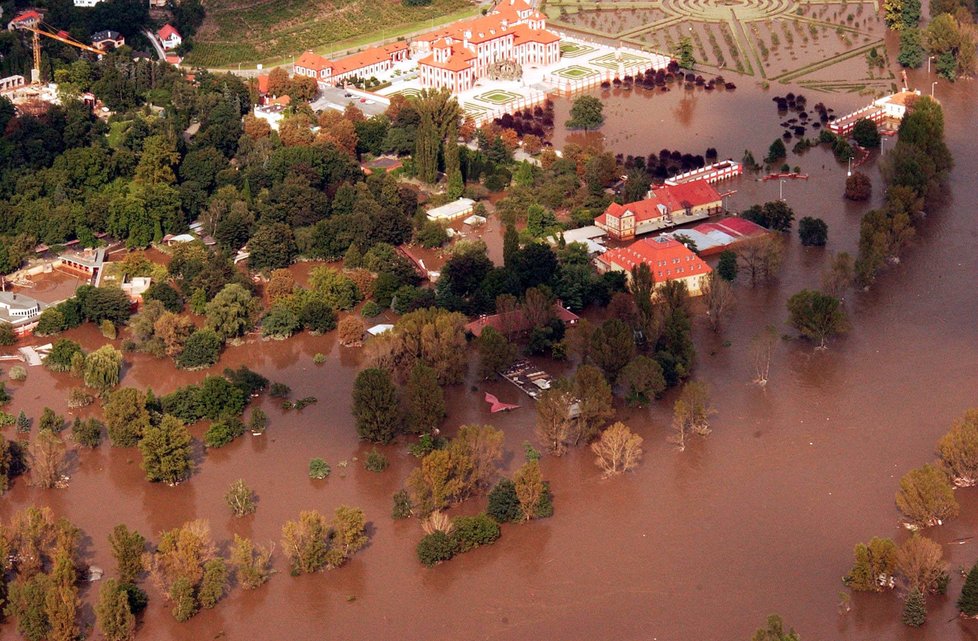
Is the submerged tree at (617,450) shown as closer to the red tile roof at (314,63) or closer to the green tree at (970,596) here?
the green tree at (970,596)

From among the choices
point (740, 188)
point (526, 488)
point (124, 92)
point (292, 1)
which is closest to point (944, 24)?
point (740, 188)

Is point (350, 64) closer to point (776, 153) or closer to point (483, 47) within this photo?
point (483, 47)

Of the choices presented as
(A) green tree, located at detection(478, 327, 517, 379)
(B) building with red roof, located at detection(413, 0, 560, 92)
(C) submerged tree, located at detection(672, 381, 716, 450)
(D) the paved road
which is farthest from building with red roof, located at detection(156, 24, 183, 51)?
(C) submerged tree, located at detection(672, 381, 716, 450)

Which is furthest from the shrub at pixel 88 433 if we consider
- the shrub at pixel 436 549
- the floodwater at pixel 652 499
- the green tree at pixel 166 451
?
the shrub at pixel 436 549

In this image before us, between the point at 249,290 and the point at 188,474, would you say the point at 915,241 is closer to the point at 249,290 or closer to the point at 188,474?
the point at 249,290

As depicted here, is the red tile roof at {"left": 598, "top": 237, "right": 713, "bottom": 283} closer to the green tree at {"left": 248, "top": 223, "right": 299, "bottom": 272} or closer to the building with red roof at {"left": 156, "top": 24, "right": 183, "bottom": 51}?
the green tree at {"left": 248, "top": 223, "right": 299, "bottom": 272}

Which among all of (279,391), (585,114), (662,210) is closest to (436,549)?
(279,391)
